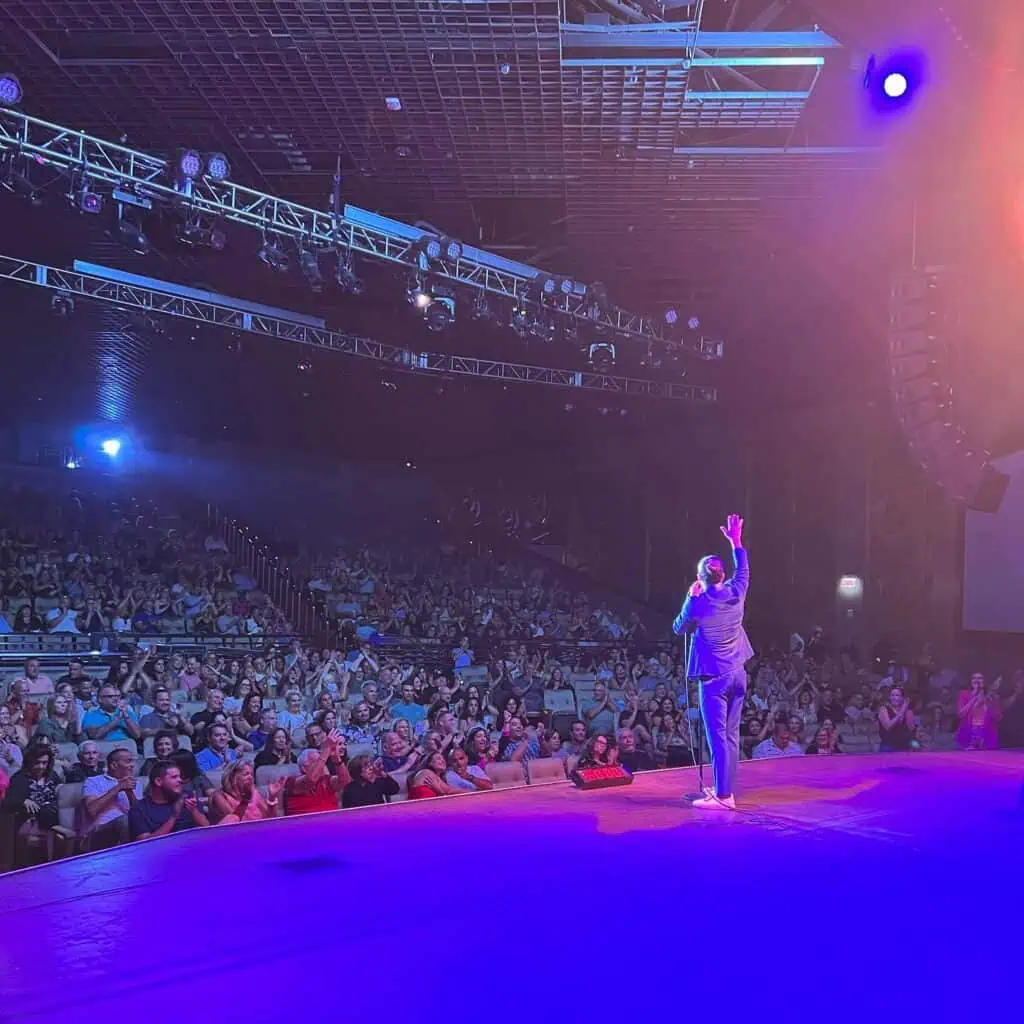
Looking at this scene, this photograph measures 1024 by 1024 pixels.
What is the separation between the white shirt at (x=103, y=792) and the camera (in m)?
4.79

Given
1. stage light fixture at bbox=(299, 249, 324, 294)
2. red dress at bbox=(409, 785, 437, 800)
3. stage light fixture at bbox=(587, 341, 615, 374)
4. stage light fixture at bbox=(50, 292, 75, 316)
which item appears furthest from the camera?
stage light fixture at bbox=(587, 341, 615, 374)

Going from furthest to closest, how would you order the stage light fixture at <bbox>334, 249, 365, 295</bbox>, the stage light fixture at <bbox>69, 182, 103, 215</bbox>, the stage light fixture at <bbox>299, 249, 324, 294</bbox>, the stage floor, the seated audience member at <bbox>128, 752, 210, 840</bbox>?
the stage light fixture at <bbox>334, 249, 365, 295</bbox> → the stage light fixture at <bbox>299, 249, 324, 294</bbox> → the stage light fixture at <bbox>69, 182, 103, 215</bbox> → the seated audience member at <bbox>128, 752, 210, 840</bbox> → the stage floor

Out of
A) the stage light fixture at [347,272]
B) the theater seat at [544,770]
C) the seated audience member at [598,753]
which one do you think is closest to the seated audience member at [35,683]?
the theater seat at [544,770]

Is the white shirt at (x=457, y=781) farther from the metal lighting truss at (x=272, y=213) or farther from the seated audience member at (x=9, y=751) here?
the metal lighting truss at (x=272, y=213)

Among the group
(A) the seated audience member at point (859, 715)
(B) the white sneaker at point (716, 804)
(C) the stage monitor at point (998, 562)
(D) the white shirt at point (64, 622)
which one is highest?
(C) the stage monitor at point (998, 562)

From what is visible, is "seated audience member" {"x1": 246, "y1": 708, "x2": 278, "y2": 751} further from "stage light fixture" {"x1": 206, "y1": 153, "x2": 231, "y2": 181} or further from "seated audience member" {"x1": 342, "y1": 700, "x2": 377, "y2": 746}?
"stage light fixture" {"x1": 206, "y1": 153, "x2": 231, "y2": 181}

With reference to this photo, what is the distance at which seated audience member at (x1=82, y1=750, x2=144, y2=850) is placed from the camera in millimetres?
4738

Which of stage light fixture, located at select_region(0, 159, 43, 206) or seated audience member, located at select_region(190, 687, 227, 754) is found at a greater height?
stage light fixture, located at select_region(0, 159, 43, 206)

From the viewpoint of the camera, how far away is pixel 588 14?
573 cm

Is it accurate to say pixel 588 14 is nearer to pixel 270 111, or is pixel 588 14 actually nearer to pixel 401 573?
pixel 270 111

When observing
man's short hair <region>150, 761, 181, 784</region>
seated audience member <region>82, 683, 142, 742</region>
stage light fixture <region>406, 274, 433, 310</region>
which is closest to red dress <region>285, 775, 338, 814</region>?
man's short hair <region>150, 761, 181, 784</region>

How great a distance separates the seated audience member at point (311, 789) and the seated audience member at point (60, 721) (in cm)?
252

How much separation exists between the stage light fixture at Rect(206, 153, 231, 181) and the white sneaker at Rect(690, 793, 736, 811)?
226 inches

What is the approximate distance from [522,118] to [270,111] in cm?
184
